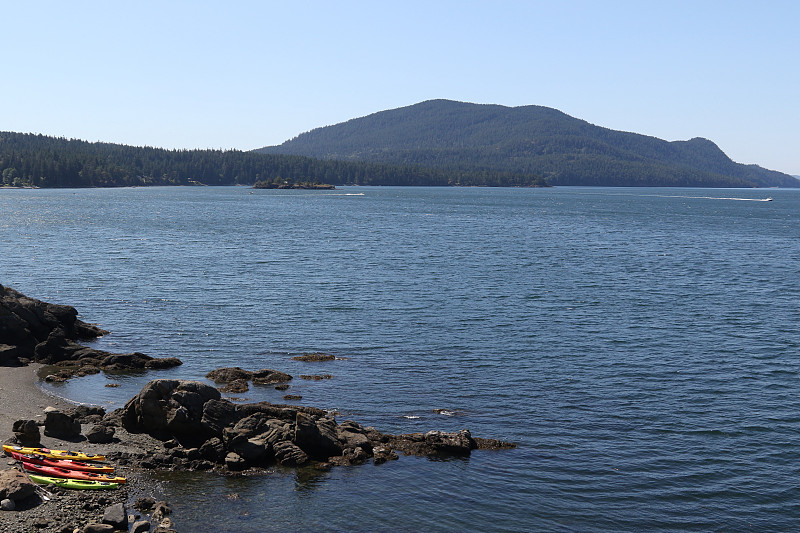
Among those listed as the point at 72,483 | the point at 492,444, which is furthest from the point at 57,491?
the point at 492,444

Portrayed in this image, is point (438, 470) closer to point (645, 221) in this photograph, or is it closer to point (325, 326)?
point (325, 326)

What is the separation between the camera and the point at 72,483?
75.1 feet

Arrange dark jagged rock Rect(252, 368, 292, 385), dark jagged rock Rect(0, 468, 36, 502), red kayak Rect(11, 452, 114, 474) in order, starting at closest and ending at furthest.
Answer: dark jagged rock Rect(0, 468, 36, 502)
red kayak Rect(11, 452, 114, 474)
dark jagged rock Rect(252, 368, 292, 385)

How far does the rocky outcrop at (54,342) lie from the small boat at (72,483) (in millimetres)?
12996

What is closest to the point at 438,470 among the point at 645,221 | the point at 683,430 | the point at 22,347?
the point at 683,430

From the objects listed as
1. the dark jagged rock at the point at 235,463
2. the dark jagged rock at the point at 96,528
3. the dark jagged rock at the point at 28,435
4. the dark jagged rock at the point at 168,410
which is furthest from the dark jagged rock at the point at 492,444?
the dark jagged rock at the point at 28,435

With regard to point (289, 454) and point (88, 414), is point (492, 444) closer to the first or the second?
point (289, 454)

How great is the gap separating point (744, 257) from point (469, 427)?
2901 inches

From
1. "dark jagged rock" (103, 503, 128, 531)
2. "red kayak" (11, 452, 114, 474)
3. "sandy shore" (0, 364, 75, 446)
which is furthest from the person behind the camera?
"sandy shore" (0, 364, 75, 446)

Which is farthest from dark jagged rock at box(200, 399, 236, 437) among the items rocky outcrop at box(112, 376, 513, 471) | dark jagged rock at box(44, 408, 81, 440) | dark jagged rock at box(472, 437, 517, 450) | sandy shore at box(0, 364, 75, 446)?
dark jagged rock at box(472, 437, 517, 450)

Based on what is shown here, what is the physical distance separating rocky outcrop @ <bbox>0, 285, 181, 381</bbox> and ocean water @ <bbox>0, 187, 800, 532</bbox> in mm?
1495

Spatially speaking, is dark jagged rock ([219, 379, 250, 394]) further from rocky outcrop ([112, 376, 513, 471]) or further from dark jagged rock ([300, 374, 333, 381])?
rocky outcrop ([112, 376, 513, 471])

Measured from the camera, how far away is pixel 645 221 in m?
156

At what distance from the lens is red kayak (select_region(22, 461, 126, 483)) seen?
76.0ft
